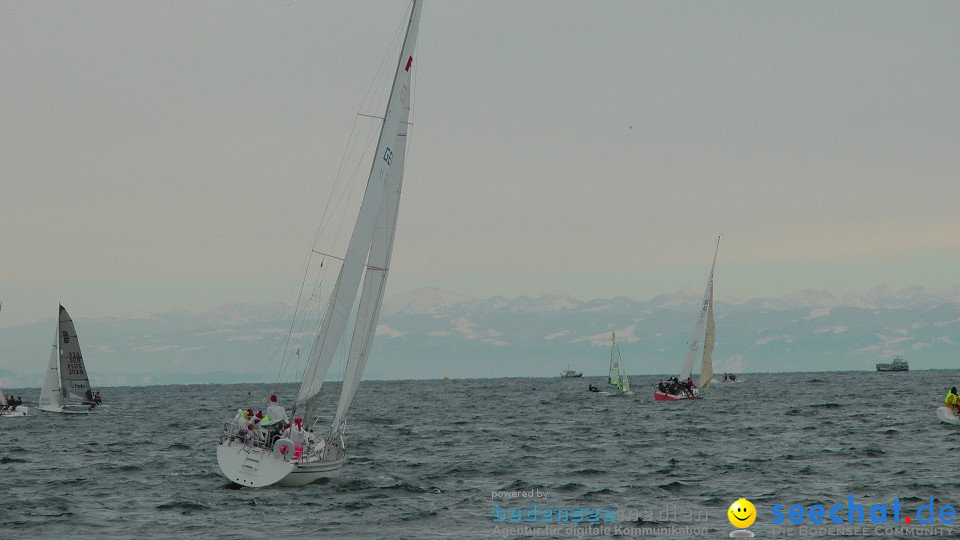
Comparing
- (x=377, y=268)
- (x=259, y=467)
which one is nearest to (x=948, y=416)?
(x=377, y=268)

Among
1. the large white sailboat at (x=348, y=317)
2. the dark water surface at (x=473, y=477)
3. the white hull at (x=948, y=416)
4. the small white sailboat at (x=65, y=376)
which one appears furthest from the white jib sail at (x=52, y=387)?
the white hull at (x=948, y=416)

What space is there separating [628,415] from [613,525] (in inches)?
1716

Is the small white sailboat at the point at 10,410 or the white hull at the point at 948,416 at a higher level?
the white hull at the point at 948,416

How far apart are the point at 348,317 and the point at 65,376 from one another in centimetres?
4931

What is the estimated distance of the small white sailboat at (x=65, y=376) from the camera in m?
71.0

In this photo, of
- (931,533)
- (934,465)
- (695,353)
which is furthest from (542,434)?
(695,353)

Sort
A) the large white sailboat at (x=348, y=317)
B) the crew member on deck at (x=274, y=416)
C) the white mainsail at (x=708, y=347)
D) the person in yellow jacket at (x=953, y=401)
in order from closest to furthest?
the large white sailboat at (x=348, y=317) → the crew member on deck at (x=274, y=416) → the person in yellow jacket at (x=953, y=401) → the white mainsail at (x=708, y=347)

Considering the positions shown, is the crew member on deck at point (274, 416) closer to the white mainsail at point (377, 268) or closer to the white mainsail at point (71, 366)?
the white mainsail at point (377, 268)

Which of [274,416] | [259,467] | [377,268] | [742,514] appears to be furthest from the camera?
[377,268]

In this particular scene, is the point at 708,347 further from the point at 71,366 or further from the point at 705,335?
the point at 71,366

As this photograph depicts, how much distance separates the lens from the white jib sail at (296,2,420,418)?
1206 inches

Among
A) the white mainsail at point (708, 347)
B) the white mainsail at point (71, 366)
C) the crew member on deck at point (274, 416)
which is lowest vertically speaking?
the crew member on deck at point (274, 416)

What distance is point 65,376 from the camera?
7288cm

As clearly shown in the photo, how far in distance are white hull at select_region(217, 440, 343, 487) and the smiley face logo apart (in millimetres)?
11931
